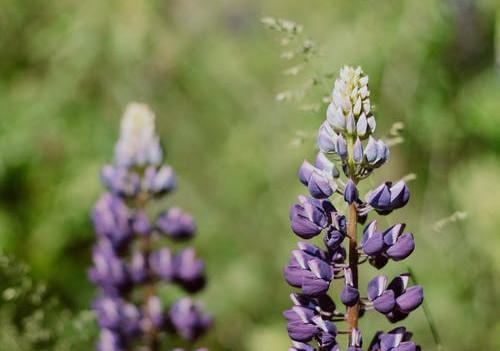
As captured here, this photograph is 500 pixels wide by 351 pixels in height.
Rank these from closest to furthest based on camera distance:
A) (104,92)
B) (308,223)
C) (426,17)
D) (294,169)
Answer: (308,223) < (426,17) < (294,169) < (104,92)

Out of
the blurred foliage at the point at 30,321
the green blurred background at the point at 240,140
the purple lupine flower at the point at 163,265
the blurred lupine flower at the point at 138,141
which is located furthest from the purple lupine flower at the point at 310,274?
the green blurred background at the point at 240,140

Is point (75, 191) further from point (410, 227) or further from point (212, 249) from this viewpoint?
point (410, 227)

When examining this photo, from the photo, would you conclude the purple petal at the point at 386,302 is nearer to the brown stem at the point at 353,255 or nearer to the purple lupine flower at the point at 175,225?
the brown stem at the point at 353,255

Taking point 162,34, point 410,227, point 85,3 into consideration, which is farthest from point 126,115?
point 162,34

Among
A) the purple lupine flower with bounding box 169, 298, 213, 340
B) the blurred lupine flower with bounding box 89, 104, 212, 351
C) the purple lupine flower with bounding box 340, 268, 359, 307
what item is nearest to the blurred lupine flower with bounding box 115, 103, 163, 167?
the blurred lupine flower with bounding box 89, 104, 212, 351

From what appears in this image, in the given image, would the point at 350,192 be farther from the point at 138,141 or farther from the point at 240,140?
the point at 240,140

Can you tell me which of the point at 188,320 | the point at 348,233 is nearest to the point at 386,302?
the point at 348,233
